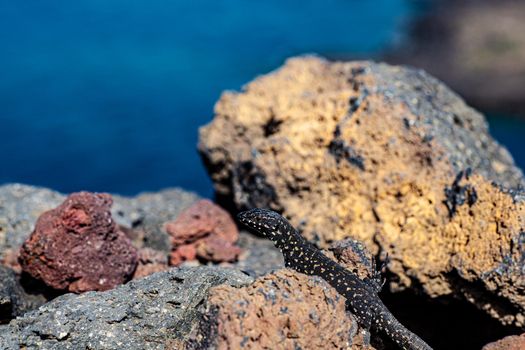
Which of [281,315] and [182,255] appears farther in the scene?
[182,255]

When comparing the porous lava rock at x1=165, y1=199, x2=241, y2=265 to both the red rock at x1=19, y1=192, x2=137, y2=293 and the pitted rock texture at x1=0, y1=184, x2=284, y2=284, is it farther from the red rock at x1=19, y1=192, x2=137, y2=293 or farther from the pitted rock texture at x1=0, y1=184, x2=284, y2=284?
the red rock at x1=19, y1=192, x2=137, y2=293

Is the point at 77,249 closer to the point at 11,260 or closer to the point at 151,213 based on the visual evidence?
the point at 11,260

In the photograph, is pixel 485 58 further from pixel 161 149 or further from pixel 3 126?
pixel 3 126

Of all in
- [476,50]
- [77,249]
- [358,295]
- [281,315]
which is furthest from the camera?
[476,50]

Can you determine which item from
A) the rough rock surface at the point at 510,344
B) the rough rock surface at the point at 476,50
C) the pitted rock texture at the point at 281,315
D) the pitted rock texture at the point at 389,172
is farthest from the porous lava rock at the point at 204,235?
the rough rock surface at the point at 476,50

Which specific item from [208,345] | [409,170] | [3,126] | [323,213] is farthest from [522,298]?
[3,126]

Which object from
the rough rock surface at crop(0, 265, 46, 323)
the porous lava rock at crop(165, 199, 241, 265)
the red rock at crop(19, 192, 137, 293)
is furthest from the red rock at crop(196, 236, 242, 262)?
the rough rock surface at crop(0, 265, 46, 323)

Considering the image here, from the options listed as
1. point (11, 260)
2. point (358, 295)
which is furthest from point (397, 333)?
point (11, 260)
